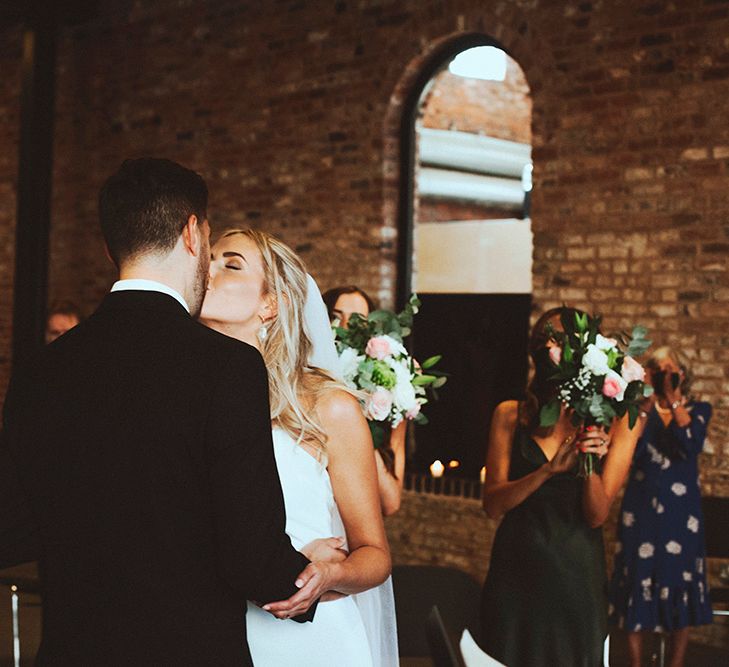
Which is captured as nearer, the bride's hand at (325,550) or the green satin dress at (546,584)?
the bride's hand at (325,550)

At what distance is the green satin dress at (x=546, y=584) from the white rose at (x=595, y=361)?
350 mm

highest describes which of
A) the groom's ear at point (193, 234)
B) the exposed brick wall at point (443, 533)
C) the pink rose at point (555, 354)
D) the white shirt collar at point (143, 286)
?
Answer: the groom's ear at point (193, 234)

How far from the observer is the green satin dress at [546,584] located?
3613 mm

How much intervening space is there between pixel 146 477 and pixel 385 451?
2.53m

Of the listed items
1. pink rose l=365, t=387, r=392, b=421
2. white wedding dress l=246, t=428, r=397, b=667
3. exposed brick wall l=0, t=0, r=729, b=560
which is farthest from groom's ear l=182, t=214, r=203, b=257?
exposed brick wall l=0, t=0, r=729, b=560

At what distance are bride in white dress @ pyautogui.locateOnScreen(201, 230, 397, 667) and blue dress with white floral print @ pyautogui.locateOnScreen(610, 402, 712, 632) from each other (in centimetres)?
299

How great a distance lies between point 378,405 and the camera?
369 centimetres

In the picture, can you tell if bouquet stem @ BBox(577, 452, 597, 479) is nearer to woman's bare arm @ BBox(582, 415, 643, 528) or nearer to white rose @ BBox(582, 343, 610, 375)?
woman's bare arm @ BBox(582, 415, 643, 528)

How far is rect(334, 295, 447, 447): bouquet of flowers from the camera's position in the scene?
3.74m

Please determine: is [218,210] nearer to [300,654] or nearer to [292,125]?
[292,125]

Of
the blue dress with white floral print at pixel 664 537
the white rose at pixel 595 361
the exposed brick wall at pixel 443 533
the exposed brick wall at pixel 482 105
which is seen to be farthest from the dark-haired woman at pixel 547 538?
the exposed brick wall at pixel 482 105

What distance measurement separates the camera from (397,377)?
3779mm

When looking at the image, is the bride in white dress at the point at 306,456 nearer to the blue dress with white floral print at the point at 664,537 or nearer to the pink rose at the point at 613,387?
the pink rose at the point at 613,387

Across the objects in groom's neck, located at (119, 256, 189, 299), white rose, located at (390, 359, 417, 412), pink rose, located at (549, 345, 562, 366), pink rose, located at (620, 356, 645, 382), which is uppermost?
groom's neck, located at (119, 256, 189, 299)
